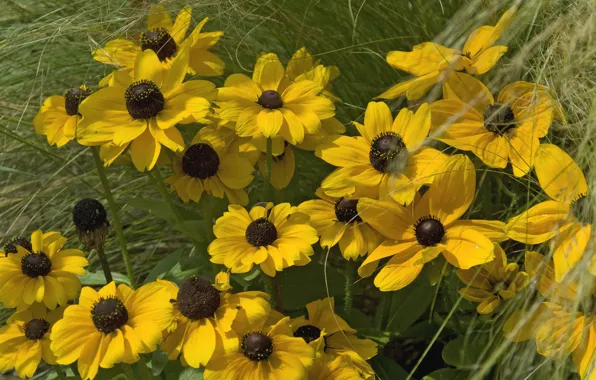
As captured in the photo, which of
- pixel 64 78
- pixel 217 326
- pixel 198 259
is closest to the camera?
pixel 217 326

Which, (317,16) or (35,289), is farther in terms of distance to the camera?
(317,16)

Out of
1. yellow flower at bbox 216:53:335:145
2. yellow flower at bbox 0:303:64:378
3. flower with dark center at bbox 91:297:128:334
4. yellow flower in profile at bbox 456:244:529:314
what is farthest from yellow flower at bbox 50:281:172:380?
yellow flower in profile at bbox 456:244:529:314

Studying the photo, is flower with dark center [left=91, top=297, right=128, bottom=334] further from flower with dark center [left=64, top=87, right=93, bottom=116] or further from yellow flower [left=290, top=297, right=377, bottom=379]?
flower with dark center [left=64, top=87, right=93, bottom=116]

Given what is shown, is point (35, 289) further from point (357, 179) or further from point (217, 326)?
Answer: point (357, 179)

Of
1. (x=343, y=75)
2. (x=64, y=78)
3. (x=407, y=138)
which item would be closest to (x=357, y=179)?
(x=407, y=138)

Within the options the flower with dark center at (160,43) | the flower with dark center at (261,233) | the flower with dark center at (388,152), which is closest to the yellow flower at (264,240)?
the flower with dark center at (261,233)

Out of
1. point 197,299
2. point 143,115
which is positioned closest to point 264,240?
point 197,299

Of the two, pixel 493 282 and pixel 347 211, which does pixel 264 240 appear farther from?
pixel 493 282
